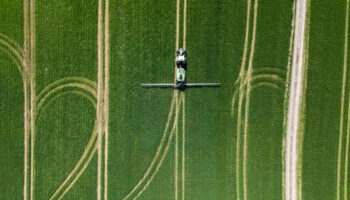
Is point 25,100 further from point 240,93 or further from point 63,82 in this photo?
point 240,93

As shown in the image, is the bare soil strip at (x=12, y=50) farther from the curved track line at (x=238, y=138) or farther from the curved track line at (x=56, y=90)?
the curved track line at (x=238, y=138)

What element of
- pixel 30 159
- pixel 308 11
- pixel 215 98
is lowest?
pixel 30 159

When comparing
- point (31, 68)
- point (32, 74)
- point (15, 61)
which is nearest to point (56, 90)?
point (32, 74)

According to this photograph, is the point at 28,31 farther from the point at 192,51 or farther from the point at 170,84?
the point at 192,51

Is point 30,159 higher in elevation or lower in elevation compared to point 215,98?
lower

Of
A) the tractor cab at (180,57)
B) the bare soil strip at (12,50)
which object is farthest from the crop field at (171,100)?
the tractor cab at (180,57)

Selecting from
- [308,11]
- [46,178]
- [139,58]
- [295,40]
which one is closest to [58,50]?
[139,58]
